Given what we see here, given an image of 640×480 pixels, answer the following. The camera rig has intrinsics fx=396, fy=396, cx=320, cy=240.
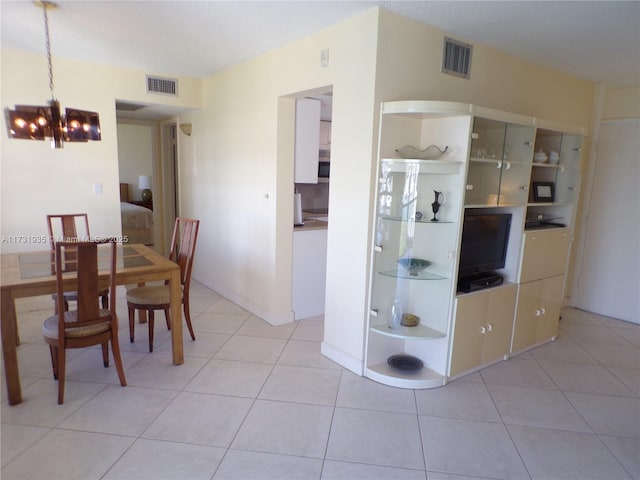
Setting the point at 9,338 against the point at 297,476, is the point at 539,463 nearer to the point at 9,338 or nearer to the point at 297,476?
the point at 297,476

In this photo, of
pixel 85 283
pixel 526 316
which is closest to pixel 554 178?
pixel 526 316

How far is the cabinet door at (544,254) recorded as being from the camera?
3127 millimetres

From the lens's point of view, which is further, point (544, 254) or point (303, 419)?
point (544, 254)

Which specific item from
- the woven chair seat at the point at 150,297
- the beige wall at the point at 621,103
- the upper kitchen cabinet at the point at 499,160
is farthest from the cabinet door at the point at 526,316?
the woven chair seat at the point at 150,297

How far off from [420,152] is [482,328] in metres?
1.36

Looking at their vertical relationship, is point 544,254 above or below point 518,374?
above

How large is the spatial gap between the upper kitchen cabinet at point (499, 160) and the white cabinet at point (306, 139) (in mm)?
1558

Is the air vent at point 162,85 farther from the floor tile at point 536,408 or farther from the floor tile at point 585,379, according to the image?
the floor tile at point 585,379

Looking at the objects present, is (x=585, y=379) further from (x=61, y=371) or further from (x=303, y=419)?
(x=61, y=371)

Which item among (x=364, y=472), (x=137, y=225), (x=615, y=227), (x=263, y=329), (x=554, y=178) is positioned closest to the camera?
(x=364, y=472)

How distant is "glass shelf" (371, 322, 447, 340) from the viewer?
8.93 feet

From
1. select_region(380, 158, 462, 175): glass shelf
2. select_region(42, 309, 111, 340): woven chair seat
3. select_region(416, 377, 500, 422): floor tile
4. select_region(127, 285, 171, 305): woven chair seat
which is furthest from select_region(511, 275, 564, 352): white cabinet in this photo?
select_region(42, 309, 111, 340): woven chair seat

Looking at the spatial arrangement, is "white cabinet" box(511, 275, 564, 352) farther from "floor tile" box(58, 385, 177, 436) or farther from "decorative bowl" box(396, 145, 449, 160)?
"floor tile" box(58, 385, 177, 436)

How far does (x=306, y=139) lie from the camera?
12.2 ft
